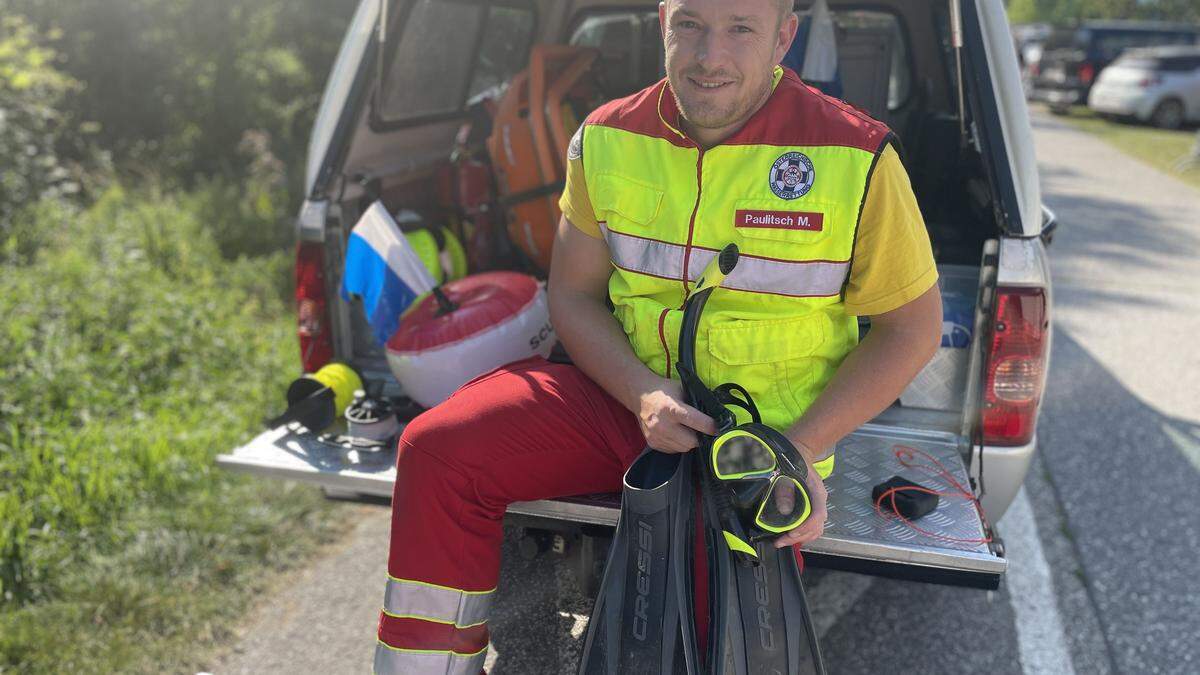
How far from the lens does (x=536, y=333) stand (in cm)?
267

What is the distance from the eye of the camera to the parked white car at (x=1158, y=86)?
16094 millimetres

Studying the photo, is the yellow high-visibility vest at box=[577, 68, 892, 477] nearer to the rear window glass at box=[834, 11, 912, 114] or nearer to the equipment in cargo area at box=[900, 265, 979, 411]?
the equipment in cargo area at box=[900, 265, 979, 411]

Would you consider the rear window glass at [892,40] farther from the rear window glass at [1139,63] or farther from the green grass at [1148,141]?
the rear window glass at [1139,63]

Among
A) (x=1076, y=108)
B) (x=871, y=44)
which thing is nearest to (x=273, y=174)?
(x=871, y=44)

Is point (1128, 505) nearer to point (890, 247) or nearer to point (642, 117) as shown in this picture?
point (890, 247)

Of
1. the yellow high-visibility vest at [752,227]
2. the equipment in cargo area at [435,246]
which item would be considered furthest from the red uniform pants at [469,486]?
the equipment in cargo area at [435,246]

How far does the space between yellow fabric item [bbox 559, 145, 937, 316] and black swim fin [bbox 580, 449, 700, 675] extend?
563mm

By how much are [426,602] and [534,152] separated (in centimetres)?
201

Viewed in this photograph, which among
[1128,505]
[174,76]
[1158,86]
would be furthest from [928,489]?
[1158,86]

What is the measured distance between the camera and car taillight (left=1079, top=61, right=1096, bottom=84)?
1942 centimetres

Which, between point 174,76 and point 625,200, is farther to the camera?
point 174,76

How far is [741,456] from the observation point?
1693mm

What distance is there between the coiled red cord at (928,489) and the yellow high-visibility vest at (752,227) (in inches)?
7.6

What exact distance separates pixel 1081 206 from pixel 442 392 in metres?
8.85
